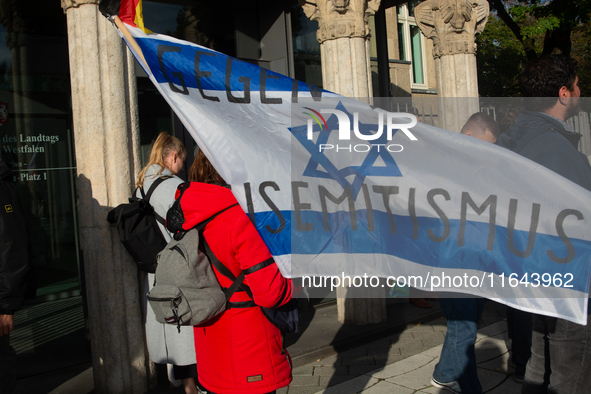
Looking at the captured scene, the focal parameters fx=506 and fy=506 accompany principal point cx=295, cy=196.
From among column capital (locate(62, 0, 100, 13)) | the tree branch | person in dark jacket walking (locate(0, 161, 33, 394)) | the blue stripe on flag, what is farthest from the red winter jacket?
the tree branch

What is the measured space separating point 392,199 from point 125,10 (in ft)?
6.17

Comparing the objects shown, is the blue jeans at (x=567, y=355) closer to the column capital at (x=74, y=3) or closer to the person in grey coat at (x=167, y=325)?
the person in grey coat at (x=167, y=325)

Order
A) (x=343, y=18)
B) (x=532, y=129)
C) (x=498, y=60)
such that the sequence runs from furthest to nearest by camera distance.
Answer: (x=498, y=60) < (x=343, y=18) < (x=532, y=129)

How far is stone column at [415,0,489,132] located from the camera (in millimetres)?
7502

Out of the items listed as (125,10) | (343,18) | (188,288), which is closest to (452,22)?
(343,18)

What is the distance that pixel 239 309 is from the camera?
2465 mm

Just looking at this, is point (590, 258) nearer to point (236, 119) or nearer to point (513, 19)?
point (236, 119)

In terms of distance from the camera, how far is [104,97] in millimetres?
4180

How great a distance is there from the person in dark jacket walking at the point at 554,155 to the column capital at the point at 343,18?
3.28m

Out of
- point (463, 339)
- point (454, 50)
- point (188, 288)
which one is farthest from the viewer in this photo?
point (454, 50)

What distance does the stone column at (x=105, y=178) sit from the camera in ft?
13.6

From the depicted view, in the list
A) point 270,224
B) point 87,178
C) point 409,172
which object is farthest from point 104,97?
point 409,172

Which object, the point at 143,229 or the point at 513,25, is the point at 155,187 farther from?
the point at 513,25

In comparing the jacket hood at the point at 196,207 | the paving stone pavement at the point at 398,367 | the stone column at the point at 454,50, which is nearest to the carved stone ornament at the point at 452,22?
the stone column at the point at 454,50
